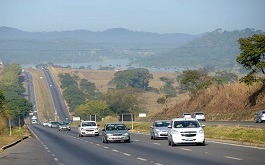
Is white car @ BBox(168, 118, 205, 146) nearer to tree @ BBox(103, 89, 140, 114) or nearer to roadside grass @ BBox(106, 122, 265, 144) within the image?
roadside grass @ BBox(106, 122, 265, 144)

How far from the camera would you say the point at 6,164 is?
96.4 ft

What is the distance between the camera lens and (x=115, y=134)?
4759 cm

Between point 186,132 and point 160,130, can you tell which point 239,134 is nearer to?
point 186,132

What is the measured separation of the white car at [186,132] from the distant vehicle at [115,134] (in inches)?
360

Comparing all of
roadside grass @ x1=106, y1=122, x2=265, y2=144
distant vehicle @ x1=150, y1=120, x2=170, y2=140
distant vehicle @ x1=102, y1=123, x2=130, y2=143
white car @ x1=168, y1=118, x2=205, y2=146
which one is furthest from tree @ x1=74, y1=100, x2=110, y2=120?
white car @ x1=168, y1=118, x2=205, y2=146

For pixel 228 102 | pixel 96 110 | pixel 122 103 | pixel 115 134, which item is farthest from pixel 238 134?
pixel 96 110

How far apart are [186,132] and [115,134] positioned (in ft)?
35.1

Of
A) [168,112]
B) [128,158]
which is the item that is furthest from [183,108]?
[128,158]

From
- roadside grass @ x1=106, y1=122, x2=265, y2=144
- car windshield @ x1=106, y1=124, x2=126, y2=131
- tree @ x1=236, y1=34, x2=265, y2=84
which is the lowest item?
roadside grass @ x1=106, y1=122, x2=265, y2=144

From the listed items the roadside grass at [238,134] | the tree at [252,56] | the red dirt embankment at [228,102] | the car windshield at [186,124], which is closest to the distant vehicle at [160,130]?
the roadside grass at [238,134]

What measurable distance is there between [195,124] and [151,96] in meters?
159

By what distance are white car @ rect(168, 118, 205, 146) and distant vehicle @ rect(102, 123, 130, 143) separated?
9142mm

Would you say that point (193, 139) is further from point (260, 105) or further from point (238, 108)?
point (238, 108)

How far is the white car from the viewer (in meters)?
37.6
